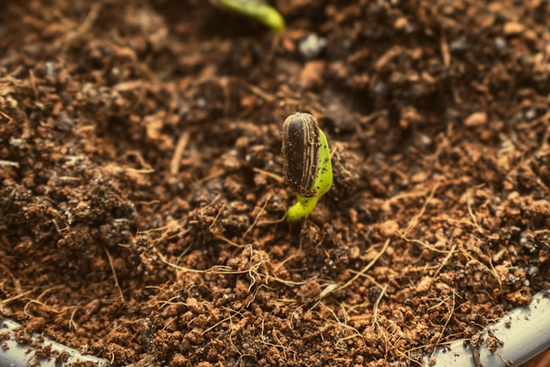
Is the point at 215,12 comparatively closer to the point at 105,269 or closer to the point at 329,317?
the point at 105,269

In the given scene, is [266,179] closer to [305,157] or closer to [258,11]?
[305,157]

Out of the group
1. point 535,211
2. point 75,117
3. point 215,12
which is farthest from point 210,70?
point 535,211

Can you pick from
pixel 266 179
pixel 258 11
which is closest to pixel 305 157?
pixel 266 179

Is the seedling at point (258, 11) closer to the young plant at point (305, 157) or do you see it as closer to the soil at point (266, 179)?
the soil at point (266, 179)

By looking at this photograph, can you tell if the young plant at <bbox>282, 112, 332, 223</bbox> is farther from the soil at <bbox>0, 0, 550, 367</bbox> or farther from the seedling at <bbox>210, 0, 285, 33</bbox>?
the seedling at <bbox>210, 0, 285, 33</bbox>

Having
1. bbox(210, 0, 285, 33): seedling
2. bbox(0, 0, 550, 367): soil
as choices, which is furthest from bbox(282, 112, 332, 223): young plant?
bbox(210, 0, 285, 33): seedling
